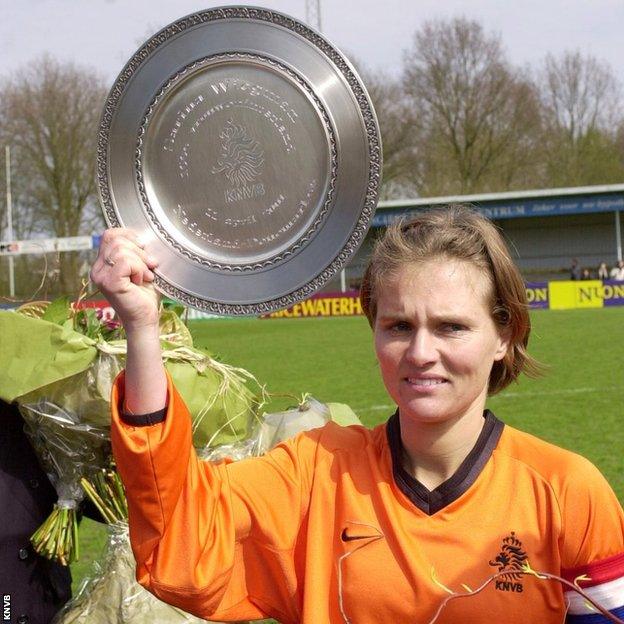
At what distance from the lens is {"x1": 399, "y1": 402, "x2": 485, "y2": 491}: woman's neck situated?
1.94 metres

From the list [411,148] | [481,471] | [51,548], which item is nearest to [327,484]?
[481,471]

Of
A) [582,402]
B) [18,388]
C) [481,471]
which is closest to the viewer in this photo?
[481,471]

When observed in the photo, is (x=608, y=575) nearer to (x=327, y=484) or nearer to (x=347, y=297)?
(x=327, y=484)

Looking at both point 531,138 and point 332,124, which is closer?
point 332,124

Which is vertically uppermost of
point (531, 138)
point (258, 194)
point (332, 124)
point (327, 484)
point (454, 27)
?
point (454, 27)

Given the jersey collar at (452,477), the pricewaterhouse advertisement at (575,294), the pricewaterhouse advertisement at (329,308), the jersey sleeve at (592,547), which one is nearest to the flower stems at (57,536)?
the jersey collar at (452,477)

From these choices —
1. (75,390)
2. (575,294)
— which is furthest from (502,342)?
(575,294)

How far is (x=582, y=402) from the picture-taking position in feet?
32.8

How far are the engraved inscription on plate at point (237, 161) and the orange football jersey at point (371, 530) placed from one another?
0.55 m

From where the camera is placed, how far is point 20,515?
291 centimetres

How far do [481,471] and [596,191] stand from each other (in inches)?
1695

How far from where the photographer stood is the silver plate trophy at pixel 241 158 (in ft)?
7.18

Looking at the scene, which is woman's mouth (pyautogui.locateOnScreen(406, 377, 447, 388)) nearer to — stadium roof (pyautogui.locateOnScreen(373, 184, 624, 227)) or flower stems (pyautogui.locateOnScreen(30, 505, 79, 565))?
flower stems (pyautogui.locateOnScreen(30, 505, 79, 565))

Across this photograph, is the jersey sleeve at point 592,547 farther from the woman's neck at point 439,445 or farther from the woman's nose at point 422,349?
the woman's nose at point 422,349
